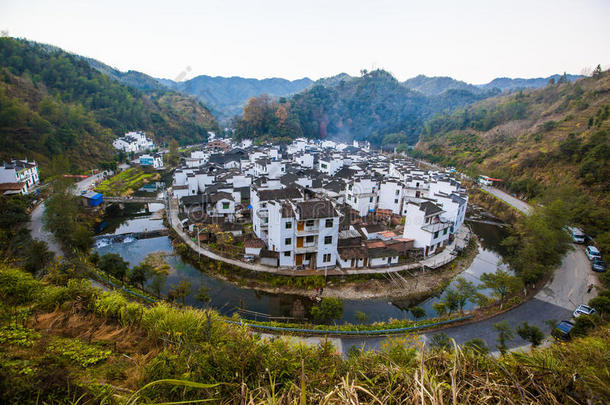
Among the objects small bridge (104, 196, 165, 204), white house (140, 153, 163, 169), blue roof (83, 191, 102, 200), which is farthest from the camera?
white house (140, 153, 163, 169)

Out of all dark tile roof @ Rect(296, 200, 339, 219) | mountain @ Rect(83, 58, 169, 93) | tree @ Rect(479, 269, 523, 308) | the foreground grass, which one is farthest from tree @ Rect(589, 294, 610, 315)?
mountain @ Rect(83, 58, 169, 93)

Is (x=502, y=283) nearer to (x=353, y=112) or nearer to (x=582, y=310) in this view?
(x=582, y=310)

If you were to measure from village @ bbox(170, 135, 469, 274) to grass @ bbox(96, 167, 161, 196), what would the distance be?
693 cm

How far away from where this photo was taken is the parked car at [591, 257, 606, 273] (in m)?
15.2

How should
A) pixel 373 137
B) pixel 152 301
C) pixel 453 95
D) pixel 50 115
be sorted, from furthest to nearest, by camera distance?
1. pixel 453 95
2. pixel 373 137
3. pixel 50 115
4. pixel 152 301

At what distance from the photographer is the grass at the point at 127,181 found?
2845 cm

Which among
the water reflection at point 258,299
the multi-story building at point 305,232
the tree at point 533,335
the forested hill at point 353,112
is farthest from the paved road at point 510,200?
the forested hill at point 353,112

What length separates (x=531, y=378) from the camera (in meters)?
1.86

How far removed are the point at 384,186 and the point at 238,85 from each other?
19666 cm

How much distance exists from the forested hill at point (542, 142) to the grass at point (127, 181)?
135ft

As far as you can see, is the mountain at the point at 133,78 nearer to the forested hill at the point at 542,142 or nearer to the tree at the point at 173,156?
the tree at the point at 173,156

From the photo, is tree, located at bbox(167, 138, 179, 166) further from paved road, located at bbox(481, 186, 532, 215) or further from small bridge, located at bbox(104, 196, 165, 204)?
paved road, located at bbox(481, 186, 532, 215)

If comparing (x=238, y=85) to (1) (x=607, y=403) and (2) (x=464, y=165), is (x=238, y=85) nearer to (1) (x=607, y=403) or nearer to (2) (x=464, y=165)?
(2) (x=464, y=165)

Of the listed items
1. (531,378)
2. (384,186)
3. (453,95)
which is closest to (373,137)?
(453,95)
